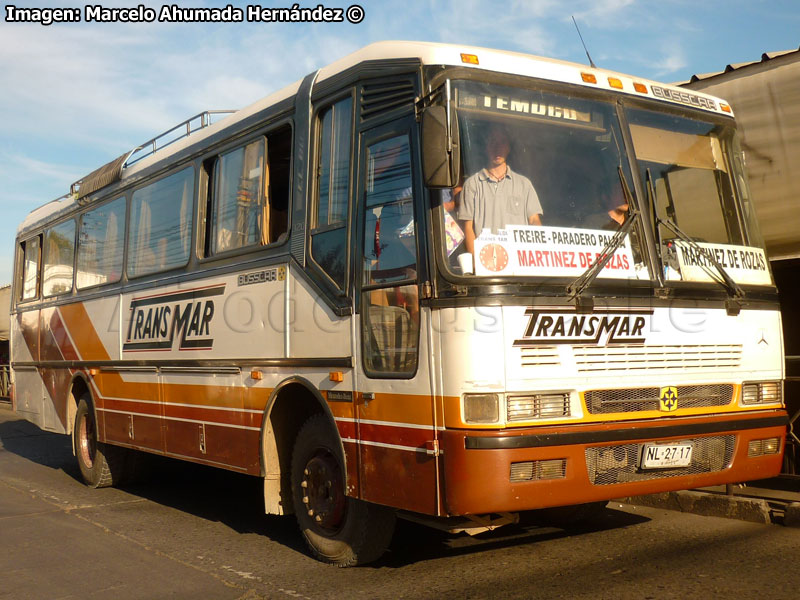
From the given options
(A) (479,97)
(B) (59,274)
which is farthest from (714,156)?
(B) (59,274)

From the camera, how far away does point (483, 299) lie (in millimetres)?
4961

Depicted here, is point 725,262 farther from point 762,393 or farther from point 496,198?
point 496,198

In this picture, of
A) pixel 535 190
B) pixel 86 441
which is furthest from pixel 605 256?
pixel 86 441

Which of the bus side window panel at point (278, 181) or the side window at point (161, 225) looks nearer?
the bus side window panel at point (278, 181)

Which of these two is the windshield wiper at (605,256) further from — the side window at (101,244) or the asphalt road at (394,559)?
the side window at (101,244)

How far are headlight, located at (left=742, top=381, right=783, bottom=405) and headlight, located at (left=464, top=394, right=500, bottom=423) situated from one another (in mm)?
1932

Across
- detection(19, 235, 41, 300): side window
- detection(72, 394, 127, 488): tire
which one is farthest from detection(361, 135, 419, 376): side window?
detection(19, 235, 41, 300): side window

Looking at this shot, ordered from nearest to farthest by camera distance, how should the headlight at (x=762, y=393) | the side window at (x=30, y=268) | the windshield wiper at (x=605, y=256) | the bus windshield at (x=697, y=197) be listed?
the windshield wiper at (x=605, y=256) → the bus windshield at (x=697, y=197) → the headlight at (x=762, y=393) → the side window at (x=30, y=268)

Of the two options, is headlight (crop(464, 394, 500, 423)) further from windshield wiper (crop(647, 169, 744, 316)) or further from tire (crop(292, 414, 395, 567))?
windshield wiper (crop(647, 169, 744, 316))

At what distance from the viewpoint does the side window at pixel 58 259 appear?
1143cm

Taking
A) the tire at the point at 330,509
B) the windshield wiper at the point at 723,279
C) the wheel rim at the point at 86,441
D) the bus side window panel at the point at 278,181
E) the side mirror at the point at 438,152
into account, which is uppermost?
the bus side window panel at the point at 278,181

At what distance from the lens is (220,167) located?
782 cm

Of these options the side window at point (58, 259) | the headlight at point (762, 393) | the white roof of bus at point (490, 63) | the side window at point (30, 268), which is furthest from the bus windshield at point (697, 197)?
the side window at point (30, 268)

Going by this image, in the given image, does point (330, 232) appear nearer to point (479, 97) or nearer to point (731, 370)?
point (479, 97)
